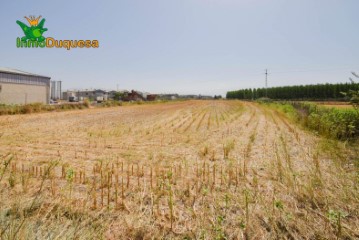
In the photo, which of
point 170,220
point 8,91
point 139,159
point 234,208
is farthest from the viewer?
point 8,91

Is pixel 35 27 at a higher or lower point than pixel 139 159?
higher

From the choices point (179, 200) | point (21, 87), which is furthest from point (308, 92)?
point (179, 200)

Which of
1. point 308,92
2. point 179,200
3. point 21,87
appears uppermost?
point 308,92

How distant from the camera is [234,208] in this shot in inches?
136

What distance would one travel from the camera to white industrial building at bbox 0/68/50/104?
2892 cm

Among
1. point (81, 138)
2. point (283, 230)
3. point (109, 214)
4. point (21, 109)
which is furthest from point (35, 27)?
point (283, 230)

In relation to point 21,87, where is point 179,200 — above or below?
below

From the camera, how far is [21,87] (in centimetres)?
3108

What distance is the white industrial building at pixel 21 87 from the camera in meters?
28.9

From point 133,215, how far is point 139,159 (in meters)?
2.99

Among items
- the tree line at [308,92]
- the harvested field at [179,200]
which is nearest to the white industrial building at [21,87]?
the harvested field at [179,200]

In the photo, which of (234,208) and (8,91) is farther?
(8,91)

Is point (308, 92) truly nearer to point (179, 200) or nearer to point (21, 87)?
point (21, 87)

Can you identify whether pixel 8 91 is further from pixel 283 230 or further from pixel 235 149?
pixel 283 230
